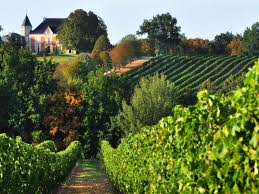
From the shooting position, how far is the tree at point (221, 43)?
13888cm

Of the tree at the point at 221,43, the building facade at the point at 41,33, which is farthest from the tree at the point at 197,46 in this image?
the building facade at the point at 41,33

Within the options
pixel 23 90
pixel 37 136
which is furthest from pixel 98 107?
pixel 23 90

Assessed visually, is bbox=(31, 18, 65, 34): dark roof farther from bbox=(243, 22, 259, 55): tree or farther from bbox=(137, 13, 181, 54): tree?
bbox=(243, 22, 259, 55): tree

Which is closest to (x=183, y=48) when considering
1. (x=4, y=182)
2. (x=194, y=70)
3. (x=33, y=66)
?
(x=194, y=70)

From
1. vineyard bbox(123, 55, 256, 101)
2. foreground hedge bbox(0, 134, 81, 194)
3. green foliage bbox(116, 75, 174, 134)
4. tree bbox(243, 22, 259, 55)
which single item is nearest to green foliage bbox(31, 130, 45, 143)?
green foliage bbox(116, 75, 174, 134)

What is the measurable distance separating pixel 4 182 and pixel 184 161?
701cm

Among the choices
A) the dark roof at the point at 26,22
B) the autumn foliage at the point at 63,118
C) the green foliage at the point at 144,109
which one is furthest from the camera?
the dark roof at the point at 26,22

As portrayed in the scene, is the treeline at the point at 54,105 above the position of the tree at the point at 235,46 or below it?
below

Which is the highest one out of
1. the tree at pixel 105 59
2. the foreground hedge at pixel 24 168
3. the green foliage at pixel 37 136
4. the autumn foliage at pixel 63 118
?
the tree at pixel 105 59

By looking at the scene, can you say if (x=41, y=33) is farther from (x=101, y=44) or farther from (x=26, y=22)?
(x=101, y=44)

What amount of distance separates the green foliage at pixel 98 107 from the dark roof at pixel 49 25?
112322 mm

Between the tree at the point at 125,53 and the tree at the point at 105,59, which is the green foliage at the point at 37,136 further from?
the tree at the point at 125,53

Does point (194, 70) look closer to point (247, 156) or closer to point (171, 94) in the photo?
point (171, 94)

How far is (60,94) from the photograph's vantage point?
5916 centimetres
